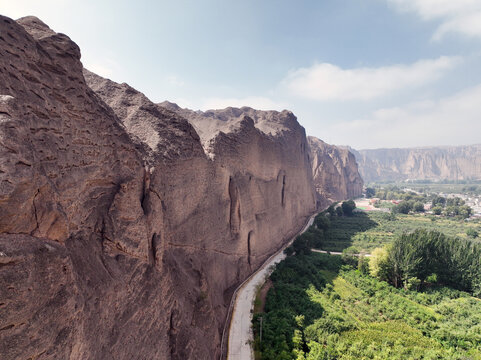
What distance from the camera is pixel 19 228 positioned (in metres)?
7.09

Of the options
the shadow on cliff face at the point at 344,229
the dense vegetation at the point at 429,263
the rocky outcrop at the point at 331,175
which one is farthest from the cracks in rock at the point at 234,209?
the rocky outcrop at the point at 331,175

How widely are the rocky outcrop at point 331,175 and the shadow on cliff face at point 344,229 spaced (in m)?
9.12

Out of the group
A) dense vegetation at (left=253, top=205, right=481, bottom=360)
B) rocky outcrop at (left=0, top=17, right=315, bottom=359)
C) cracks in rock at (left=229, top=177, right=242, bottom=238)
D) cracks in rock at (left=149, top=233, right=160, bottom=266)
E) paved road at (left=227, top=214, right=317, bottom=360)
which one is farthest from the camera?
cracks in rock at (left=229, top=177, right=242, bottom=238)

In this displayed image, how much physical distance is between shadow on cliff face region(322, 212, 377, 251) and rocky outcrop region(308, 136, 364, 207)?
29.9 ft

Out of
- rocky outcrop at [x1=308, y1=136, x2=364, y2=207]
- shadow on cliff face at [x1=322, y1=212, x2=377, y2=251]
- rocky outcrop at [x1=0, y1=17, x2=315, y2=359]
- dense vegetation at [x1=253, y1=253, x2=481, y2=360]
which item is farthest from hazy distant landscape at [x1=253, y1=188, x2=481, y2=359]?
rocky outcrop at [x1=308, y1=136, x2=364, y2=207]

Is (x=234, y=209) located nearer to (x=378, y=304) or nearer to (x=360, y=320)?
(x=360, y=320)

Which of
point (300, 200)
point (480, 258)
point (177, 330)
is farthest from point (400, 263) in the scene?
point (177, 330)

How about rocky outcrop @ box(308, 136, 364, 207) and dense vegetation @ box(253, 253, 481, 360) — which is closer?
dense vegetation @ box(253, 253, 481, 360)

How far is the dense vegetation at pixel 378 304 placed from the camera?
1659cm

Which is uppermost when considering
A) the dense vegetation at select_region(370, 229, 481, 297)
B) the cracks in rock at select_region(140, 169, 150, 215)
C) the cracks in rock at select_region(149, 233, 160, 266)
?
the cracks in rock at select_region(140, 169, 150, 215)

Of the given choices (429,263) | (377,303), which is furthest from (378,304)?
(429,263)

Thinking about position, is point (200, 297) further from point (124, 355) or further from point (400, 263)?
point (400, 263)

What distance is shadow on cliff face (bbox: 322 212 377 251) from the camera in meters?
41.2

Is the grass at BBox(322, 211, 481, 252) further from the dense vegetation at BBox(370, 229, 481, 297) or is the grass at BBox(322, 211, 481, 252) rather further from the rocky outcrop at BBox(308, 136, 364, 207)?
the rocky outcrop at BBox(308, 136, 364, 207)
